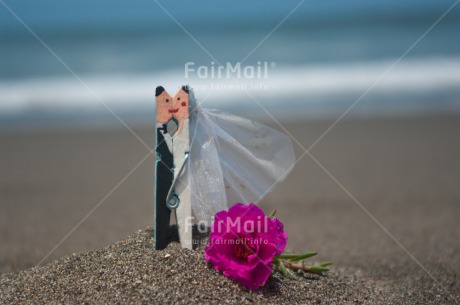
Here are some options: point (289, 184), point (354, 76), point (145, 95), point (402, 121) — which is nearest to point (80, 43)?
point (145, 95)

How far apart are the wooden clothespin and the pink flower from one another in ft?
0.76

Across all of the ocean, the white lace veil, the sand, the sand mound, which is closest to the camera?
the sand mound

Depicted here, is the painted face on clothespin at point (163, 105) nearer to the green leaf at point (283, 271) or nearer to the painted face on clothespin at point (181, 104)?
the painted face on clothespin at point (181, 104)

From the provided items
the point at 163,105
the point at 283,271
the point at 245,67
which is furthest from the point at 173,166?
the point at 245,67

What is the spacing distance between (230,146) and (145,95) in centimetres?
876

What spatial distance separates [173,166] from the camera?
2.47 meters

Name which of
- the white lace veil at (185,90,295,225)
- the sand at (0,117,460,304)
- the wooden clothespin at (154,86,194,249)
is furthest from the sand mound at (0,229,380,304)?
the white lace veil at (185,90,295,225)

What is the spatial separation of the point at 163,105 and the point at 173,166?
296 mm

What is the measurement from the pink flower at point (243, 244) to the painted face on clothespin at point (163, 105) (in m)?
0.53

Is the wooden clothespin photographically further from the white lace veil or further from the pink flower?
the pink flower

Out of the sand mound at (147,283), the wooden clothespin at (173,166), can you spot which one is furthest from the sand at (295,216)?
the wooden clothespin at (173,166)

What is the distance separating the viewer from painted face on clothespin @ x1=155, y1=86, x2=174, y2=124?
7.90ft

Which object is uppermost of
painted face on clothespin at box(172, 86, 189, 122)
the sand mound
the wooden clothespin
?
painted face on clothespin at box(172, 86, 189, 122)

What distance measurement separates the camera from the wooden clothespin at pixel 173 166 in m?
2.41
